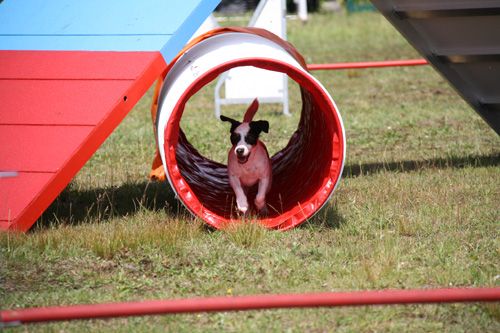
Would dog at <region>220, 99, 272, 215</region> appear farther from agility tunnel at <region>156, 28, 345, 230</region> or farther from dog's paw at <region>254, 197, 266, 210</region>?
agility tunnel at <region>156, 28, 345, 230</region>

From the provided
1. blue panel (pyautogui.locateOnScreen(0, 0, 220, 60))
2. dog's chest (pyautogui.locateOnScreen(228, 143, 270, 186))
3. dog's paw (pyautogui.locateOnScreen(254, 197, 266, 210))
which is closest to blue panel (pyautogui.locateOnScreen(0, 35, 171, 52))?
blue panel (pyautogui.locateOnScreen(0, 0, 220, 60))

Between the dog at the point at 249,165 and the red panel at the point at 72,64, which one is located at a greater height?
the red panel at the point at 72,64

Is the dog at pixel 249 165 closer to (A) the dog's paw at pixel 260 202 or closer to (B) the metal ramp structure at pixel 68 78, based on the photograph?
(A) the dog's paw at pixel 260 202

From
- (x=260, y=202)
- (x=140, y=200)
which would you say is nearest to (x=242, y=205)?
(x=260, y=202)

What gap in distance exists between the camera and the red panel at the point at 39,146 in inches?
218

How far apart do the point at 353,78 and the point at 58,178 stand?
9703 millimetres

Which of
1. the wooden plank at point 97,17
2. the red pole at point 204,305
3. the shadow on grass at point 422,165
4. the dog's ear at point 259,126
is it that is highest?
the wooden plank at point 97,17

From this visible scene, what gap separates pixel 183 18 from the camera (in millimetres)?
5934

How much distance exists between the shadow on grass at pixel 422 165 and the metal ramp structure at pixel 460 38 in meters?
0.43

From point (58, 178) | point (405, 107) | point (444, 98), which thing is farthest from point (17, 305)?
point (444, 98)

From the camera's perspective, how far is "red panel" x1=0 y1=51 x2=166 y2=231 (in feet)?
18.0

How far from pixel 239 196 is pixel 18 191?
150cm

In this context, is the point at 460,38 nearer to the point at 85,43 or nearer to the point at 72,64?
the point at 85,43

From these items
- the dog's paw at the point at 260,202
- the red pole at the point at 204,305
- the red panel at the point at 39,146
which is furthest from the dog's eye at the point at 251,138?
the red pole at the point at 204,305
